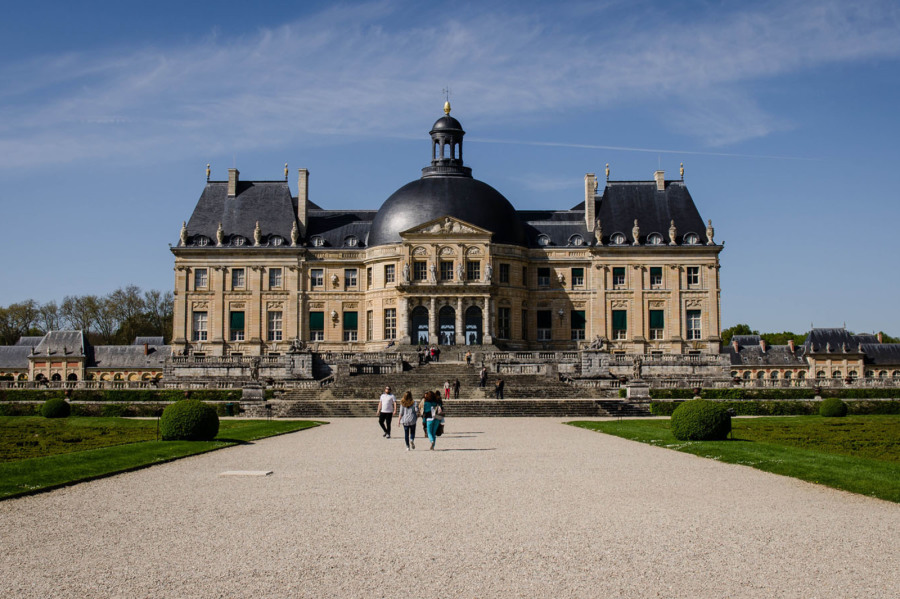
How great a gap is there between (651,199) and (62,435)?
49.8 meters

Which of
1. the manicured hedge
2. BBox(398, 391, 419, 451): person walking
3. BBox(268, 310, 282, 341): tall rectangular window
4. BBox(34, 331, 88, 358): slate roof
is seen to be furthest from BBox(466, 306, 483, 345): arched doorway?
BBox(398, 391, 419, 451): person walking

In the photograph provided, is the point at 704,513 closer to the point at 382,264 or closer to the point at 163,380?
the point at 163,380

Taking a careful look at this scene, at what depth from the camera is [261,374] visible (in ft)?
174

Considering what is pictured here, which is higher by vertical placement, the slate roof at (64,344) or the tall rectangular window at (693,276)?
the tall rectangular window at (693,276)

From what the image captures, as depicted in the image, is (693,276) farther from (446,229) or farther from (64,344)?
(64,344)

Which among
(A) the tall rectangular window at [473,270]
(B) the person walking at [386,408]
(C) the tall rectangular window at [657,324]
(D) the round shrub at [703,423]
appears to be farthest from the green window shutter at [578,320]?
(D) the round shrub at [703,423]

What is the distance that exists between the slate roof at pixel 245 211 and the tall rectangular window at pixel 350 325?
23.5ft

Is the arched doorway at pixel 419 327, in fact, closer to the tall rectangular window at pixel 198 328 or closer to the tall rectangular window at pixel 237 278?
the tall rectangular window at pixel 237 278

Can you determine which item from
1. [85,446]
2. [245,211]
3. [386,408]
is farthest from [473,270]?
[85,446]

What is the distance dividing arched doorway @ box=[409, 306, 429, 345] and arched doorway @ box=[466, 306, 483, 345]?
2.86 metres

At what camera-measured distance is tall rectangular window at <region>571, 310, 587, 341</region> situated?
6550 centimetres

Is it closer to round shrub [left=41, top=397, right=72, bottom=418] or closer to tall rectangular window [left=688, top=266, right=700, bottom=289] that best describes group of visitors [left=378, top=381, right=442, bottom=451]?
round shrub [left=41, top=397, right=72, bottom=418]

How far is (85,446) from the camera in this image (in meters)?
22.7

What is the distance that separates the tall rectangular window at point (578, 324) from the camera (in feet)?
215
